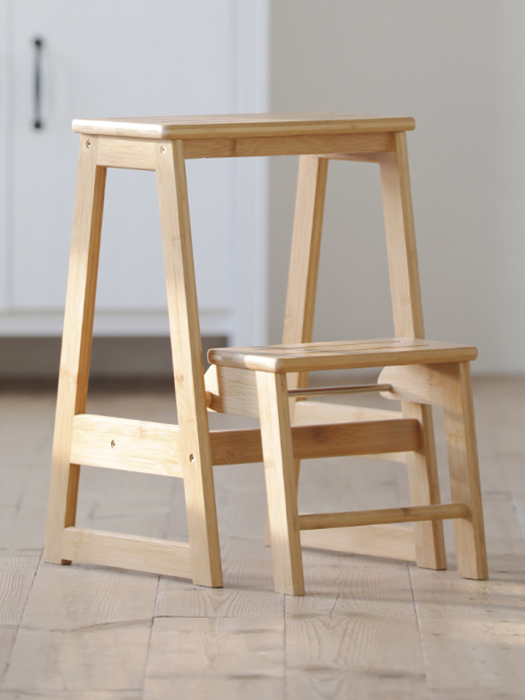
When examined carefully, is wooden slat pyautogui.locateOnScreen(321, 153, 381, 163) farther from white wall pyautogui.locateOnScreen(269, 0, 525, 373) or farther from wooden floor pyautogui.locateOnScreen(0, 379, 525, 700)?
white wall pyautogui.locateOnScreen(269, 0, 525, 373)

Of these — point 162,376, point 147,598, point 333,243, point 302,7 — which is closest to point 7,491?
point 147,598

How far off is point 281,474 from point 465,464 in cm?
31

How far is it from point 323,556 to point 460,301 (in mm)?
2075

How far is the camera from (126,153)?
5.57 feet

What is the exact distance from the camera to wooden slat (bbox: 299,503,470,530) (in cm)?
166

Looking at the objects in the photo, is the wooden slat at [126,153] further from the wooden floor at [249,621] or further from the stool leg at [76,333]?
the wooden floor at [249,621]

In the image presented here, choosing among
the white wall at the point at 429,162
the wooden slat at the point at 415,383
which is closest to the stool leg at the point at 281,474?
the wooden slat at the point at 415,383

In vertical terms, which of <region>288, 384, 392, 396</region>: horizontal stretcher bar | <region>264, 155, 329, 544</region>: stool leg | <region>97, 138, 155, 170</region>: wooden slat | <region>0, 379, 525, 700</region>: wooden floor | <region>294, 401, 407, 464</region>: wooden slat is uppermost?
<region>97, 138, 155, 170</region>: wooden slat

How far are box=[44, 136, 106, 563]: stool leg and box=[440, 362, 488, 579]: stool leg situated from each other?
0.58 metres

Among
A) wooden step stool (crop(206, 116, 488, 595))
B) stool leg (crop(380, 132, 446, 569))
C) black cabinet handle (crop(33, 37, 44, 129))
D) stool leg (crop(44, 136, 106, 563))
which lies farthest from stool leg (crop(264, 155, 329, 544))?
black cabinet handle (crop(33, 37, 44, 129))

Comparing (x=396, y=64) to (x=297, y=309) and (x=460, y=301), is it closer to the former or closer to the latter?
(x=460, y=301)

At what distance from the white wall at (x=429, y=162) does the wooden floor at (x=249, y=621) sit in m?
1.55

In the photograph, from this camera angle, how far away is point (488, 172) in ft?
12.4

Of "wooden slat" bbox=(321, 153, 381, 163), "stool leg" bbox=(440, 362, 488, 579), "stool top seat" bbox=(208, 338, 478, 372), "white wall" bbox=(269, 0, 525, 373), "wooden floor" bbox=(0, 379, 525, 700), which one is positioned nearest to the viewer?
"wooden floor" bbox=(0, 379, 525, 700)
